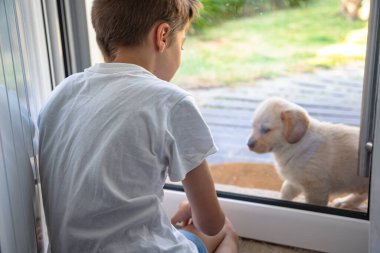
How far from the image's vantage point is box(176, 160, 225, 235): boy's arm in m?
0.77

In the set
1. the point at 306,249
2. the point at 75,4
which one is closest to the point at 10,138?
the point at 75,4

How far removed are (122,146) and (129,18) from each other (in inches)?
9.8

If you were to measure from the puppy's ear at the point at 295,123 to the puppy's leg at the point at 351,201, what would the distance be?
0.68ft

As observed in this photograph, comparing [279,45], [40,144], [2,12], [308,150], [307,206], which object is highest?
[2,12]

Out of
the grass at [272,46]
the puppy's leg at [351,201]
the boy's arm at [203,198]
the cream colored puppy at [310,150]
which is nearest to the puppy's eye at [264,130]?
the cream colored puppy at [310,150]

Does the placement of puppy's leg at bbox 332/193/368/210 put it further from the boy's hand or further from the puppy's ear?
the boy's hand

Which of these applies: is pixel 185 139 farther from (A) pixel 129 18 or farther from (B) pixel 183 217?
(B) pixel 183 217

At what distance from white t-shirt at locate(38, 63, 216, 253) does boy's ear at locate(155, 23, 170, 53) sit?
0.25 ft

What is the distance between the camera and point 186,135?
2.40 feet

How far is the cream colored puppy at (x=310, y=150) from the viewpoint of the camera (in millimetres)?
1149

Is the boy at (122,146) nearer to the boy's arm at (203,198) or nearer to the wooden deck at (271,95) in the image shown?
the boy's arm at (203,198)

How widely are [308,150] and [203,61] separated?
1.34 feet

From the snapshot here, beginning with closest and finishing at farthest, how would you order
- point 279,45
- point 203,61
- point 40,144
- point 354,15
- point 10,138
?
1. point 10,138
2. point 40,144
3. point 354,15
4. point 279,45
5. point 203,61

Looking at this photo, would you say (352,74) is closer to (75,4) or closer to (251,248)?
(251,248)
